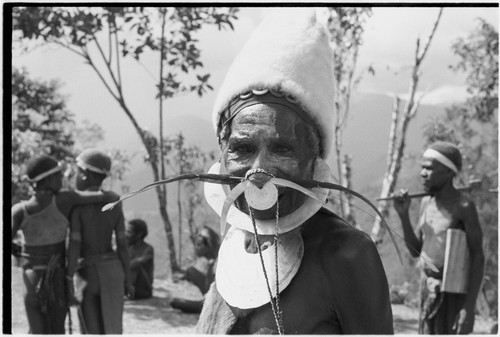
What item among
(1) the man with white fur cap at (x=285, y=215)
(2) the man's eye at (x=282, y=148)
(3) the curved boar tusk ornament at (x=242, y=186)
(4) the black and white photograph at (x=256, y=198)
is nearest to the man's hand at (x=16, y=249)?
(4) the black and white photograph at (x=256, y=198)

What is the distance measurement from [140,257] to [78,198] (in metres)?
2.86

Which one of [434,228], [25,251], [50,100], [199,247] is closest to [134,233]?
[199,247]

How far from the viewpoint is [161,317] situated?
8719 mm

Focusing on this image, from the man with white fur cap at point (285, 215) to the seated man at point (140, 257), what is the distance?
279 inches

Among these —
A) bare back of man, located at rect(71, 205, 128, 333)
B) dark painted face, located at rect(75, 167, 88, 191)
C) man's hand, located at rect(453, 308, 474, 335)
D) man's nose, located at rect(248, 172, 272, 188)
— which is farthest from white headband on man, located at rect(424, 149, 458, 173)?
man's nose, located at rect(248, 172, 272, 188)

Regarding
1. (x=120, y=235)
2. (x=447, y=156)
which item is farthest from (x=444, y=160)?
(x=120, y=235)

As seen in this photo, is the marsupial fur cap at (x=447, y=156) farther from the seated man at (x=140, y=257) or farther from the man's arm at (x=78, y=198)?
the seated man at (x=140, y=257)

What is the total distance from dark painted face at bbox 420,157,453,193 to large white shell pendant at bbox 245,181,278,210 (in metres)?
4.30

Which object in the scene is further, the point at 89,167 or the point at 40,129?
the point at 40,129

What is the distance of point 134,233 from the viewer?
9469 millimetres

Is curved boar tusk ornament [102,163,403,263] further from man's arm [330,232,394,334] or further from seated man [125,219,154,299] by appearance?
seated man [125,219,154,299]

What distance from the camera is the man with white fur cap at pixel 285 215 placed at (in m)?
2.12

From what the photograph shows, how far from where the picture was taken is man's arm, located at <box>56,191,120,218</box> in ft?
21.4

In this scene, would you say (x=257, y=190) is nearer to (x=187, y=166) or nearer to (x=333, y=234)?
(x=333, y=234)
